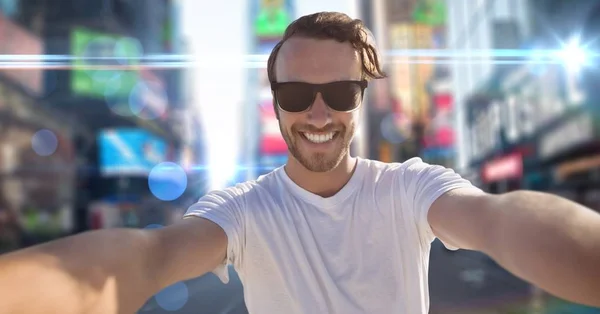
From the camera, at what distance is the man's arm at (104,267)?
37.6 inches

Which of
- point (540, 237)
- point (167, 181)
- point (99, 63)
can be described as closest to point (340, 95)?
point (540, 237)

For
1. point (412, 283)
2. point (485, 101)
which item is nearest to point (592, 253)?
point (412, 283)

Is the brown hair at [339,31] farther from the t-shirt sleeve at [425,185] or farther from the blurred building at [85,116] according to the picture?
the blurred building at [85,116]

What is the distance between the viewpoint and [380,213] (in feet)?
5.27

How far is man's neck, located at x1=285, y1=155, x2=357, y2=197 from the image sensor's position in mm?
1649

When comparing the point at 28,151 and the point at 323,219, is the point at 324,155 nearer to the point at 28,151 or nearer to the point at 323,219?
the point at 323,219

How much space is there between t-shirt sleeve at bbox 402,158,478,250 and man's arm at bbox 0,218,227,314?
53 cm

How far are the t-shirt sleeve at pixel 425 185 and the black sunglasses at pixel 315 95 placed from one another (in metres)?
0.25

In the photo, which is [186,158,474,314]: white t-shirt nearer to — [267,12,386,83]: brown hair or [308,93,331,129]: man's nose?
[308,93,331,129]: man's nose

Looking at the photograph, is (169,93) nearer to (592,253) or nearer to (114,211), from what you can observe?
(114,211)

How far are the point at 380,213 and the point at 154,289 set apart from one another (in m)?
0.65

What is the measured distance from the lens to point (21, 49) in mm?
21516

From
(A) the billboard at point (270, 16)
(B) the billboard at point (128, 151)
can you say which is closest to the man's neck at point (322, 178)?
(B) the billboard at point (128, 151)

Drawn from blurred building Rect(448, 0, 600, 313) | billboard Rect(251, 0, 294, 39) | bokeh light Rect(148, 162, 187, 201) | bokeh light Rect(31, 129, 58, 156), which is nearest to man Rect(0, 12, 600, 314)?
blurred building Rect(448, 0, 600, 313)
